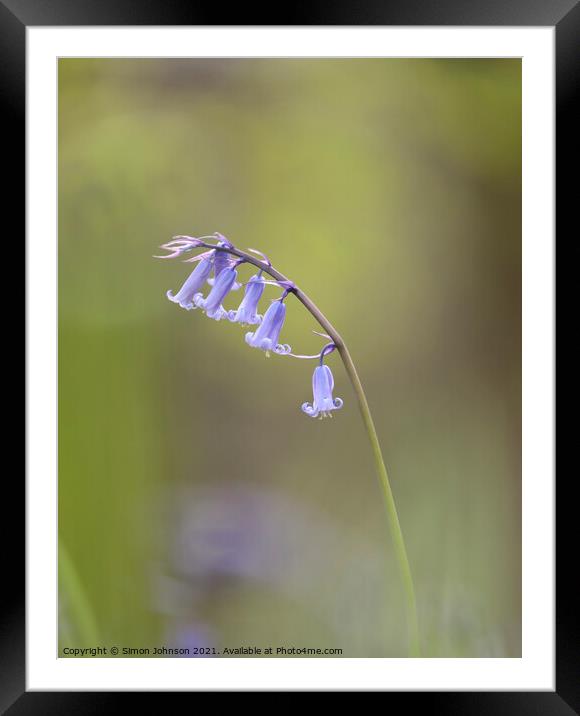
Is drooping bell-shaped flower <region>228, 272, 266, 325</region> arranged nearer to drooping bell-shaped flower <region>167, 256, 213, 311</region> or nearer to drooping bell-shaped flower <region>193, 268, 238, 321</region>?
drooping bell-shaped flower <region>193, 268, 238, 321</region>

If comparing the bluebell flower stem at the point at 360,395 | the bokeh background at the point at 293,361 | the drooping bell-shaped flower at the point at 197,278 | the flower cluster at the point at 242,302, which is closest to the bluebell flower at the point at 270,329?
the flower cluster at the point at 242,302

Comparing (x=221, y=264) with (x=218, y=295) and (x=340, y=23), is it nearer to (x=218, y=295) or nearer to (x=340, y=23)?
(x=218, y=295)

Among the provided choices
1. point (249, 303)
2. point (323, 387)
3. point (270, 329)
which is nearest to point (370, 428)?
point (323, 387)

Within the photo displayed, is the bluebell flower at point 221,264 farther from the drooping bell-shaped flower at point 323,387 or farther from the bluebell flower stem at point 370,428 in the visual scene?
the drooping bell-shaped flower at point 323,387

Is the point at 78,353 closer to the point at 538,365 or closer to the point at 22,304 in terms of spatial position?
the point at 22,304

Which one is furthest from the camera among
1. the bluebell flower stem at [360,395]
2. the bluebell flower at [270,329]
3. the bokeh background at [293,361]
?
the bokeh background at [293,361]

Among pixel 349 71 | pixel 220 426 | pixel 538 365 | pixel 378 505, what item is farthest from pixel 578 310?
pixel 220 426
